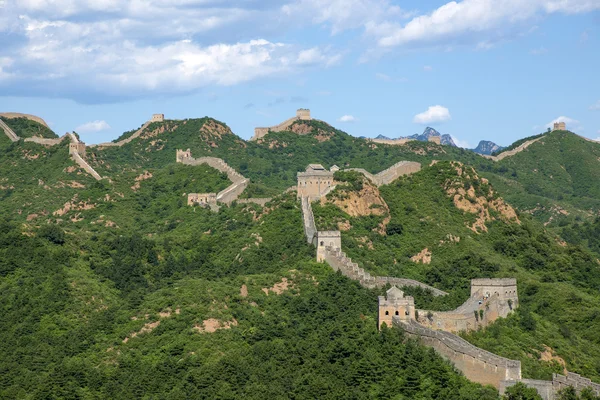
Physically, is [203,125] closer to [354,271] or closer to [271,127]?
[271,127]

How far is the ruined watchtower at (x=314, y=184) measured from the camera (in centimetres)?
10125

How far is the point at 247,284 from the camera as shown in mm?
85750

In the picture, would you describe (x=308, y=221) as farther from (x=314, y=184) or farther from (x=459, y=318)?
(x=459, y=318)

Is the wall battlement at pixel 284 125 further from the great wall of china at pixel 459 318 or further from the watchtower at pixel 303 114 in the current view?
the great wall of china at pixel 459 318

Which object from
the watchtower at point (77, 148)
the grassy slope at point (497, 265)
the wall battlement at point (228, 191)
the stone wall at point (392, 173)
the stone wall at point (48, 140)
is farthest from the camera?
the stone wall at point (48, 140)

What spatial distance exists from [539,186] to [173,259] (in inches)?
3463

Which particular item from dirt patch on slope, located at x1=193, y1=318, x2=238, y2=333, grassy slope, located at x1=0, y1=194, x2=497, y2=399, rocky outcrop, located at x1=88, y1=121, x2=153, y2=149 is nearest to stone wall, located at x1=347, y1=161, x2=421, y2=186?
grassy slope, located at x1=0, y1=194, x2=497, y2=399

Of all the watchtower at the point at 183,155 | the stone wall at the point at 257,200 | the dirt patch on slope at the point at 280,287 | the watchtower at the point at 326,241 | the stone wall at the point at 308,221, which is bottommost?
the dirt patch on slope at the point at 280,287

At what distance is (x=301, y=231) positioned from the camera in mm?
94938

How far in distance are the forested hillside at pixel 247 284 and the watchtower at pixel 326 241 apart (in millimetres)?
767

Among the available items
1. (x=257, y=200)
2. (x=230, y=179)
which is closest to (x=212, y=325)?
(x=257, y=200)

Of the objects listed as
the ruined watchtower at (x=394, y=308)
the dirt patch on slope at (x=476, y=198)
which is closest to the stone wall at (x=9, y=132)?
the dirt patch on slope at (x=476, y=198)

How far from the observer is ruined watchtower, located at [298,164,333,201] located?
101 meters

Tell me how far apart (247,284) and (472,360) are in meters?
22.2
